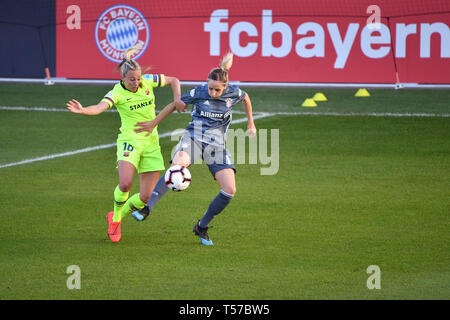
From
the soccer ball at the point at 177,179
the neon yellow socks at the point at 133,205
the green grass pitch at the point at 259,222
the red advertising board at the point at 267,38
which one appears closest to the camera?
the green grass pitch at the point at 259,222

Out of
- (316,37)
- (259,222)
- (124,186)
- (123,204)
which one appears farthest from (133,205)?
(316,37)

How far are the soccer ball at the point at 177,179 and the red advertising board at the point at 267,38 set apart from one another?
44.8ft

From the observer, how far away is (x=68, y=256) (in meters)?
8.23

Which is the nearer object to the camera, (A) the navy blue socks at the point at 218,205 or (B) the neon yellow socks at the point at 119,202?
(A) the navy blue socks at the point at 218,205

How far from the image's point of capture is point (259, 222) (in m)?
9.77

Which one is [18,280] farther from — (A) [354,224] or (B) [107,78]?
(B) [107,78]

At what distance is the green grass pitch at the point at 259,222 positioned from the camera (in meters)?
7.32

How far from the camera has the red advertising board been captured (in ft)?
70.3

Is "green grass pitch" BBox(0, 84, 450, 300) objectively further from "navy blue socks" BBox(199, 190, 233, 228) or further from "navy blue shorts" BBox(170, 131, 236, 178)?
"navy blue shorts" BBox(170, 131, 236, 178)

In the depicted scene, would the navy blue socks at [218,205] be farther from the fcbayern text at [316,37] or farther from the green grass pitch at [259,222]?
the fcbayern text at [316,37]

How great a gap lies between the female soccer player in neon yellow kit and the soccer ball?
493mm

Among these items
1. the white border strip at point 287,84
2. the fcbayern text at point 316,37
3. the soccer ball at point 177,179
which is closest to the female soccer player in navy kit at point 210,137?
the soccer ball at point 177,179

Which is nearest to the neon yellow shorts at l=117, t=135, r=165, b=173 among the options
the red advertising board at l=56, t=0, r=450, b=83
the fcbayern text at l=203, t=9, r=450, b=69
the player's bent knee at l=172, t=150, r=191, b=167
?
the player's bent knee at l=172, t=150, r=191, b=167

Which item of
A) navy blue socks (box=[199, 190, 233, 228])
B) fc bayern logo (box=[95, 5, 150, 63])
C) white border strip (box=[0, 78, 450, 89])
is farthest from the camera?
fc bayern logo (box=[95, 5, 150, 63])
